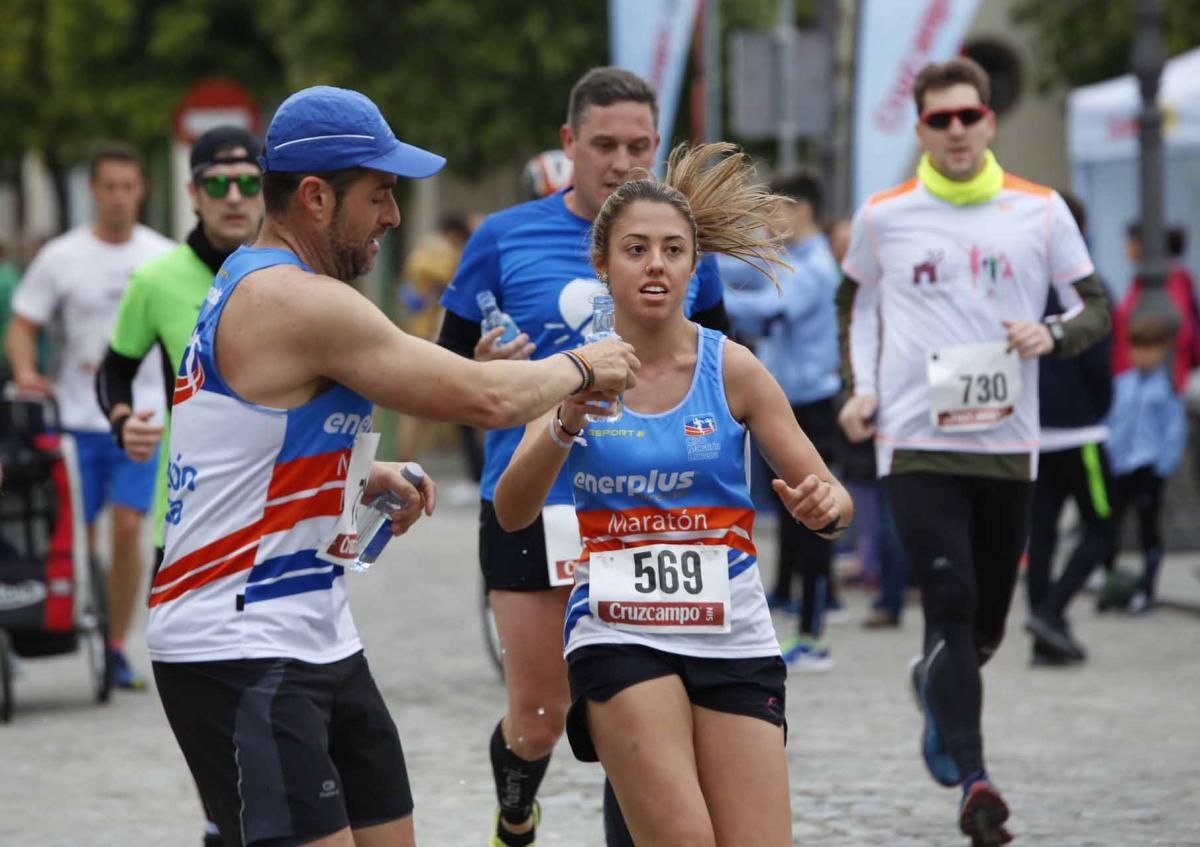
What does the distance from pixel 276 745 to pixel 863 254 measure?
3780 mm

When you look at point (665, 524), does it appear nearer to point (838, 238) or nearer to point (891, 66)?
point (838, 238)

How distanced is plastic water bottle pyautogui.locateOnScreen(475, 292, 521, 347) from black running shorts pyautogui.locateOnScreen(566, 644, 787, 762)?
1.38m

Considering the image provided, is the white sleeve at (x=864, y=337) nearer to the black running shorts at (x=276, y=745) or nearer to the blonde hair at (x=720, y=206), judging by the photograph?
the blonde hair at (x=720, y=206)

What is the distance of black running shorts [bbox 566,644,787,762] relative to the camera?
485cm

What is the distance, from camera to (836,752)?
8547mm

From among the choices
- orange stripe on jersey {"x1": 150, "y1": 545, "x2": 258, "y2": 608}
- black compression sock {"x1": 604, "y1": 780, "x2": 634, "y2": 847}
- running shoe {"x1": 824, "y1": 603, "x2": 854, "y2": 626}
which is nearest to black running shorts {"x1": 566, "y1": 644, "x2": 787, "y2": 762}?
black compression sock {"x1": 604, "y1": 780, "x2": 634, "y2": 847}

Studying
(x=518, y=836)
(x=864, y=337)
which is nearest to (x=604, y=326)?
(x=518, y=836)

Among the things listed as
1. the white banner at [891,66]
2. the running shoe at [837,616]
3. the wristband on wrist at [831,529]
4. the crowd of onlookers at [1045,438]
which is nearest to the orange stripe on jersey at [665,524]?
the wristband on wrist at [831,529]

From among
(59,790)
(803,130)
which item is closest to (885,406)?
(59,790)

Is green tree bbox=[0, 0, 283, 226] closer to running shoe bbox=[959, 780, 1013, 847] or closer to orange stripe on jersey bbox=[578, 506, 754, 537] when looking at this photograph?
running shoe bbox=[959, 780, 1013, 847]

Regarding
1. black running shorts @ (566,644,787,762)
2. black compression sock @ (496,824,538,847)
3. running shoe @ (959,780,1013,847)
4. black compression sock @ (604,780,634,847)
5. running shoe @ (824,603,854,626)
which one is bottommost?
running shoe @ (824,603,854,626)

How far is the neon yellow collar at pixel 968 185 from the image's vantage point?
7375 mm

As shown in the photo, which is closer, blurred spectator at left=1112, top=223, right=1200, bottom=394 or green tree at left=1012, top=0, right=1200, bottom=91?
blurred spectator at left=1112, top=223, right=1200, bottom=394

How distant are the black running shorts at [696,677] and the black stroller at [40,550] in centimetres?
514
